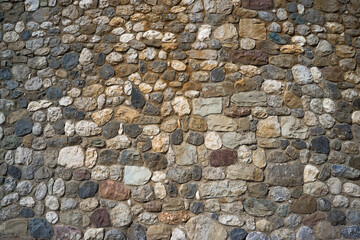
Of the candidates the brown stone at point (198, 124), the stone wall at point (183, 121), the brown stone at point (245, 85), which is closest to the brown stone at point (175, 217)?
the stone wall at point (183, 121)

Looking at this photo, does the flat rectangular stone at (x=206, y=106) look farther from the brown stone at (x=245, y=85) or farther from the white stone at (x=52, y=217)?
the white stone at (x=52, y=217)

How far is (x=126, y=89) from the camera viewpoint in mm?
3291

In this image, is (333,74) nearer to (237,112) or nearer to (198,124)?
(237,112)

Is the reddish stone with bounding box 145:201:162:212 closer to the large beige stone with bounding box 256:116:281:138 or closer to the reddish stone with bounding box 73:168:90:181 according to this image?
the reddish stone with bounding box 73:168:90:181

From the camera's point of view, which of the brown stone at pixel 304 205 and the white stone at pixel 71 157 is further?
the white stone at pixel 71 157

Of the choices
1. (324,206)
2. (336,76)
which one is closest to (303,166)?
(324,206)

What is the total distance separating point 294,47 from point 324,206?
5.26 ft

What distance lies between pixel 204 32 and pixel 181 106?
0.81 metres

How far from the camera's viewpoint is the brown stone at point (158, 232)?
9.93ft

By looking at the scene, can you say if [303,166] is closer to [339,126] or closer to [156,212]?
[339,126]

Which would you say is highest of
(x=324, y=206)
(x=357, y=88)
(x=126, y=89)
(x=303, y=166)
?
(x=126, y=89)

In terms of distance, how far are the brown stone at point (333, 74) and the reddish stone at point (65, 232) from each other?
2.90 m

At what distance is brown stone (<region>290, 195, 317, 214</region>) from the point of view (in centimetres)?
306

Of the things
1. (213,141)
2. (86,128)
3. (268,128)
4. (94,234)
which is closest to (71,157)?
(86,128)
